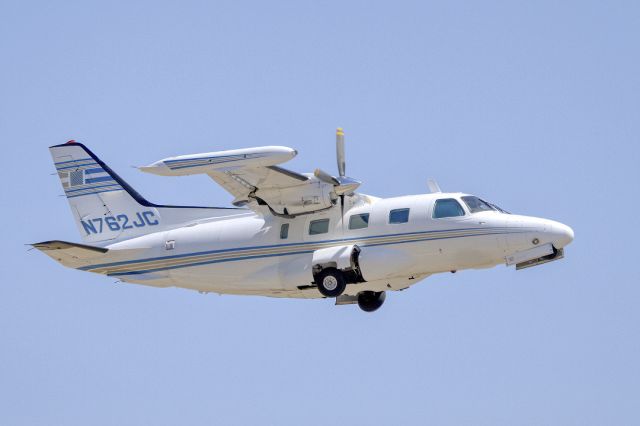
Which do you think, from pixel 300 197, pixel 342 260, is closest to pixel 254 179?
pixel 300 197

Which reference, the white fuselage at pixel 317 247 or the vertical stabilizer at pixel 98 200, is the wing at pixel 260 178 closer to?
the white fuselage at pixel 317 247

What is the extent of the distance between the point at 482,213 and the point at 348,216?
2.82 m

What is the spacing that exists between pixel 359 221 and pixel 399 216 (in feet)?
2.84

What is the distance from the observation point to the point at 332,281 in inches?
968

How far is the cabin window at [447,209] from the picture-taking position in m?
24.4

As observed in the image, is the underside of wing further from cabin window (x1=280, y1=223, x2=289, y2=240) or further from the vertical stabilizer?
the vertical stabilizer

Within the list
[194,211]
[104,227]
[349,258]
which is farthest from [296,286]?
[104,227]

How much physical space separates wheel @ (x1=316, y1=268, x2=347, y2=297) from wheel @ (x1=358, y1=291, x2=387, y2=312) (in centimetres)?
173

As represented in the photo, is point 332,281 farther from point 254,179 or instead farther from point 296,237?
point 254,179

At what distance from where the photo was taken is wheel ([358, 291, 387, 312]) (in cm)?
2631

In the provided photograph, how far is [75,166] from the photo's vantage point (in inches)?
1093

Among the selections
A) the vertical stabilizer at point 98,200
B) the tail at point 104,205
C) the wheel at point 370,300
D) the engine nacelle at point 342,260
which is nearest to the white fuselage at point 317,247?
the engine nacelle at point 342,260

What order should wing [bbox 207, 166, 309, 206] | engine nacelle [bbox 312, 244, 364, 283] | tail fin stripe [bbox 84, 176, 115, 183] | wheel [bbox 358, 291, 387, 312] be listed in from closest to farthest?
engine nacelle [bbox 312, 244, 364, 283], wing [bbox 207, 166, 309, 206], wheel [bbox 358, 291, 387, 312], tail fin stripe [bbox 84, 176, 115, 183]

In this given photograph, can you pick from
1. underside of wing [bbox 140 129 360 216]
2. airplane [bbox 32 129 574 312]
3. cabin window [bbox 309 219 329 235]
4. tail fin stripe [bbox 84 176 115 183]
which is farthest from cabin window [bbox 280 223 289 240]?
tail fin stripe [bbox 84 176 115 183]
